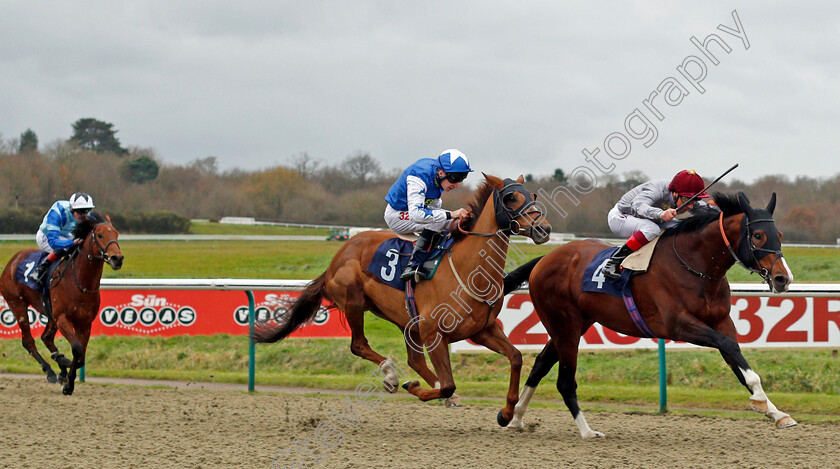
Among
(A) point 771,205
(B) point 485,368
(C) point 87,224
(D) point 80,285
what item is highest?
(A) point 771,205

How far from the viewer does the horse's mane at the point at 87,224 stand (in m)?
8.05

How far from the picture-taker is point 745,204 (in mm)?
5078

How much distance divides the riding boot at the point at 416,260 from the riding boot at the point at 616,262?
1228 mm

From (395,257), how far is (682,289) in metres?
2.07

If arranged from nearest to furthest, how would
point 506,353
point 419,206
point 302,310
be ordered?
point 506,353
point 419,206
point 302,310

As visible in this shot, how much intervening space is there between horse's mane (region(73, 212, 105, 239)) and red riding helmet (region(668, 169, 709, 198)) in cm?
543

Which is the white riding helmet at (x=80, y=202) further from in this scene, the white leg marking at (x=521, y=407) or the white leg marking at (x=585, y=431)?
the white leg marking at (x=585, y=431)

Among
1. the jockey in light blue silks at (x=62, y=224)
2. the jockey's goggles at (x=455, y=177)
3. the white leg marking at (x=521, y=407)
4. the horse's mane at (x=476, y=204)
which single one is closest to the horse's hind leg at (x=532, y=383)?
the white leg marking at (x=521, y=407)

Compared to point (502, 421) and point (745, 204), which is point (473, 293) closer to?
point (502, 421)

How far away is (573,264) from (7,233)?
Result: 774 inches

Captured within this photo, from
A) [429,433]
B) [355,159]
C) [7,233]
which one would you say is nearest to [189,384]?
[429,433]

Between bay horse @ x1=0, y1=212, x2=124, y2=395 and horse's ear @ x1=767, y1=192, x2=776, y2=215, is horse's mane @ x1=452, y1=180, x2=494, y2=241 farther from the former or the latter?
bay horse @ x1=0, y1=212, x2=124, y2=395

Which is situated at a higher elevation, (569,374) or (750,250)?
(750,250)

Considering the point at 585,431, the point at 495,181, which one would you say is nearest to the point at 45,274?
the point at 495,181
